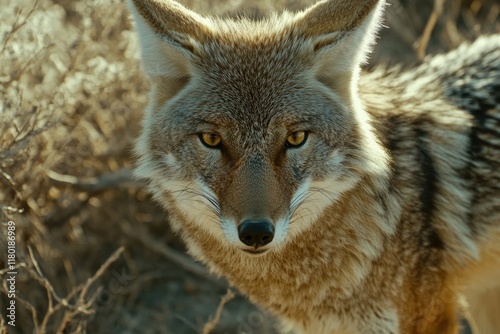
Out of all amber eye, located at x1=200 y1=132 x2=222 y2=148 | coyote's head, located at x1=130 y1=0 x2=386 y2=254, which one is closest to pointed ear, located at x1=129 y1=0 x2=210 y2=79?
coyote's head, located at x1=130 y1=0 x2=386 y2=254

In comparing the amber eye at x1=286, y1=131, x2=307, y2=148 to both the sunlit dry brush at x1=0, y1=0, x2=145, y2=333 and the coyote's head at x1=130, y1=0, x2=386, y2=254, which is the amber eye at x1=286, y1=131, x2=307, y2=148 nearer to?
the coyote's head at x1=130, y1=0, x2=386, y2=254

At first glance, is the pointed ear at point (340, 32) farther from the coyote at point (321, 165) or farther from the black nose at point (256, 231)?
the black nose at point (256, 231)

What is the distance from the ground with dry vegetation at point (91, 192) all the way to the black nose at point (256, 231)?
167 centimetres

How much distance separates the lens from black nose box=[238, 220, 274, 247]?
9.83ft

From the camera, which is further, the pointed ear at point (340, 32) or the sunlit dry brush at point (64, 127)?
the sunlit dry brush at point (64, 127)

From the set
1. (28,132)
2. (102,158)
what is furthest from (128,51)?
(28,132)

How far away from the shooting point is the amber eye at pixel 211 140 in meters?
3.28

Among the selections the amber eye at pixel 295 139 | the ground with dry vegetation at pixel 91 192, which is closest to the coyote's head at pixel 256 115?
the amber eye at pixel 295 139

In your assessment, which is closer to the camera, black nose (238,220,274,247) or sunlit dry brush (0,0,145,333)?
black nose (238,220,274,247)

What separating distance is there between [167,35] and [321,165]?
0.89 meters

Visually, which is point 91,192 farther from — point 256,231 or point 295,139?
point 256,231

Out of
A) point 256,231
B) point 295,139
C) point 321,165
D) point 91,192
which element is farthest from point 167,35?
point 91,192

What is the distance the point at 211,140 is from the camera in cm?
329

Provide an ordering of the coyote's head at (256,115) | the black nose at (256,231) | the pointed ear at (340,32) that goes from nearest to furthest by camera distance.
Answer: the black nose at (256,231)
the coyote's head at (256,115)
the pointed ear at (340,32)
